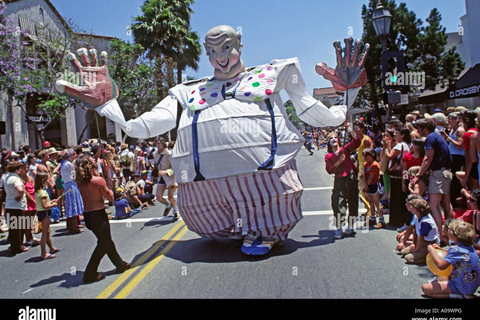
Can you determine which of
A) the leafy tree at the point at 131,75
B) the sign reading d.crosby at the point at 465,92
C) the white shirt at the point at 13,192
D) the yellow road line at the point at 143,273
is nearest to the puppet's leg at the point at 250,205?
the yellow road line at the point at 143,273

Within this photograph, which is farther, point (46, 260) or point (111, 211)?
point (111, 211)

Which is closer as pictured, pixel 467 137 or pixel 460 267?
pixel 460 267

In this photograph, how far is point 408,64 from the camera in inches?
845

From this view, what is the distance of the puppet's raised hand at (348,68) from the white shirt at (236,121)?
381 mm

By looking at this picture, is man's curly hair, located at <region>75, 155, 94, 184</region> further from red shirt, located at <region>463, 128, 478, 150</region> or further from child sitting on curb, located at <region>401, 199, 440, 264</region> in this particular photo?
red shirt, located at <region>463, 128, 478, 150</region>

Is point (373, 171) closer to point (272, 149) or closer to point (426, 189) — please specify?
point (426, 189)

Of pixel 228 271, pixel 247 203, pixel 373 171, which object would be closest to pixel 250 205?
pixel 247 203

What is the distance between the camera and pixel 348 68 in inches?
227

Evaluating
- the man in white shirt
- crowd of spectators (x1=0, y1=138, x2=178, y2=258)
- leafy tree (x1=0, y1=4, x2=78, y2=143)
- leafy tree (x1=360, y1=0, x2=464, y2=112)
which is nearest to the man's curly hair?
crowd of spectators (x1=0, y1=138, x2=178, y2=258)

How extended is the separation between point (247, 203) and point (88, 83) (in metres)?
2.38

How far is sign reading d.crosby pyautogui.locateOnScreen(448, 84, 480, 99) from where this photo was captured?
12595 mm
